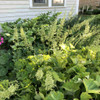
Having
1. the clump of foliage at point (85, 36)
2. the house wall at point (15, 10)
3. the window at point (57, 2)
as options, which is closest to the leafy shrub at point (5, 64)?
the clump of foliage at point (85, 36)

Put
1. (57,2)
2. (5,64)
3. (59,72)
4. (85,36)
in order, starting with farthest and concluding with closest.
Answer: (57,2) → (5,64) → (85,36) → (59,72)

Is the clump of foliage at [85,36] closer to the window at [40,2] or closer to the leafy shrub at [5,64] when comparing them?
the leafy shrub at [5,64]

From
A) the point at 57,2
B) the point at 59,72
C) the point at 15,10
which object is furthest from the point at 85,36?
the point at 57,2

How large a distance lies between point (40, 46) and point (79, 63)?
112cm

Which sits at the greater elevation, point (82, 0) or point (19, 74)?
point (82, 0)

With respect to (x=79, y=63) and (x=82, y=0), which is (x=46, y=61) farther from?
(x=82, y=0)

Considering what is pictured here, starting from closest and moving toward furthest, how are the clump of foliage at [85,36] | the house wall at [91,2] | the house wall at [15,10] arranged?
the clump of foliage at [85,36] → the house wall at [15,10] → the house wall at [91,2]

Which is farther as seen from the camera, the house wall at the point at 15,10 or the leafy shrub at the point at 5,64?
the house wall at the point at 15,10

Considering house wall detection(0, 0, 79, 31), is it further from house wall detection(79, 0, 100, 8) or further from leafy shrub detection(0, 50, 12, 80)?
house wall detection(79, 0, 100, 8)

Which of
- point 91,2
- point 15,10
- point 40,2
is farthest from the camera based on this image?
point 91,2

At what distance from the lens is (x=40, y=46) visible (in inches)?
88.3

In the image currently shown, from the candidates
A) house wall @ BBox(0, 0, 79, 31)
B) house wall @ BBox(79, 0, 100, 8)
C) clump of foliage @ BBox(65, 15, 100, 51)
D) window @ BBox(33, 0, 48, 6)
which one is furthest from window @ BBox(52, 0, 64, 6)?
house wall @ BBox(79, 0, 100, 8)

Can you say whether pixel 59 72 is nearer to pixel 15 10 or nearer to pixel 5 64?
pixel 5 64

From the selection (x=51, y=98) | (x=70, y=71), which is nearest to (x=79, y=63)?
(x=70, y=71)
